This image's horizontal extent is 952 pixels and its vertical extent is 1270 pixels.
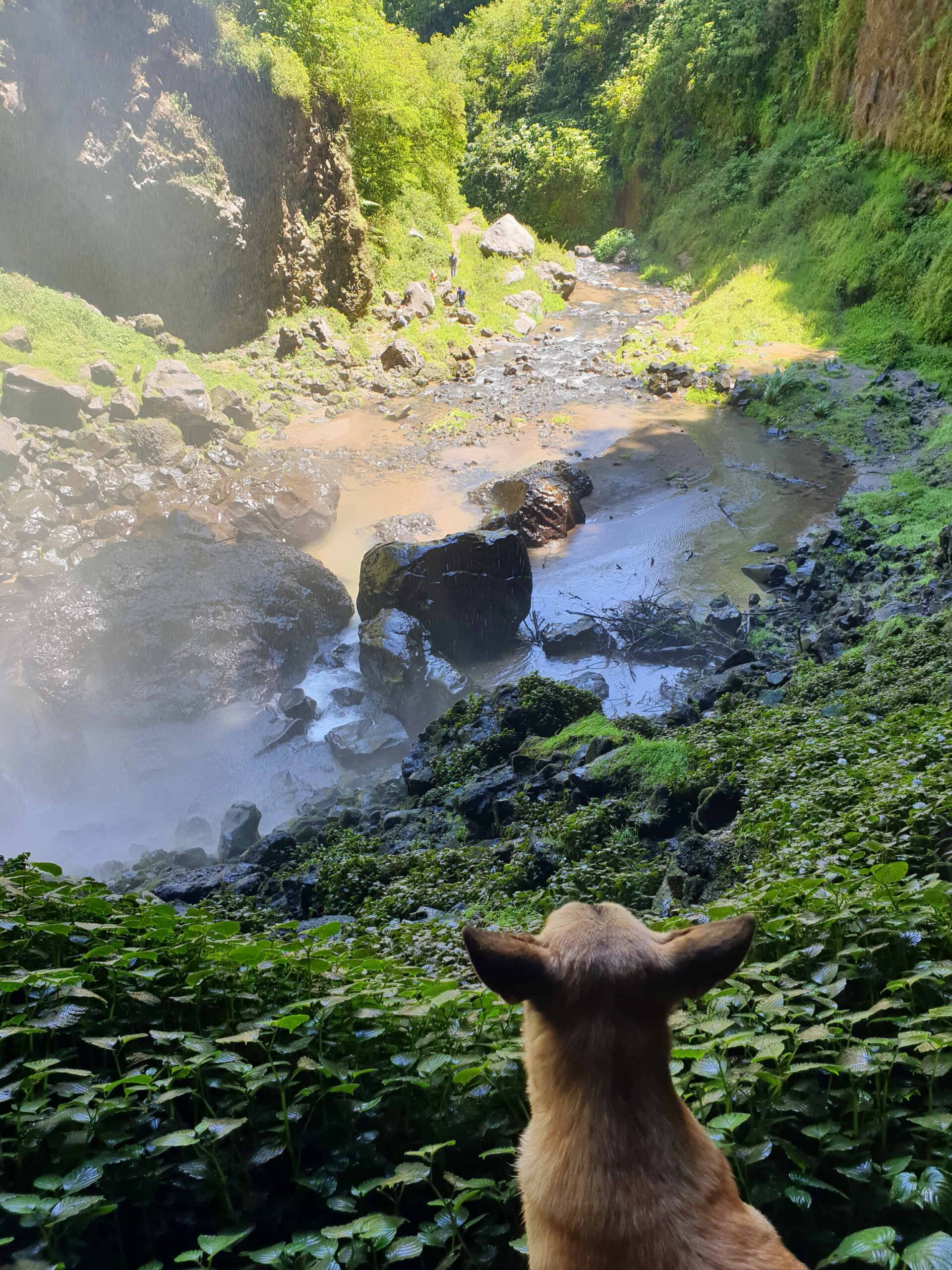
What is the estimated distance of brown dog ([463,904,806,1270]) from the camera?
1521 millimetres

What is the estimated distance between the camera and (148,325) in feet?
62.8

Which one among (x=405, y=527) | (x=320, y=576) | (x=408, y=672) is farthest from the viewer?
(x=405, y=527)

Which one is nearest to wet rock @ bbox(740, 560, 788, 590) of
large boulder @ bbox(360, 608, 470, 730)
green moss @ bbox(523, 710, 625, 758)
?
large boulder @ bbox(360, 608, 470, 730)

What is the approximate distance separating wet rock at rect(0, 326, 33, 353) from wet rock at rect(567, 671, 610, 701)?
1288cm

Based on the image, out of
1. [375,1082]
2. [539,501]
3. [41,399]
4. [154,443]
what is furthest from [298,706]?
[375,1082]

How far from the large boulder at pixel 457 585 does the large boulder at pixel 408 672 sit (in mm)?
366

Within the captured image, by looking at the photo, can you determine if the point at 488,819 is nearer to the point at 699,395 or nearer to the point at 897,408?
the point at 897,408

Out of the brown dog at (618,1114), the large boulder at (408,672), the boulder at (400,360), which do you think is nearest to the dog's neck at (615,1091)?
the brown dog at (618,1114)

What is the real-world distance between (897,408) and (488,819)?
1335 cm

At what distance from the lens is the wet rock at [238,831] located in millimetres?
8289

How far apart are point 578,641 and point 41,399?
1064 centimetres

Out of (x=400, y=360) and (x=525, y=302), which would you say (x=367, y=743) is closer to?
(x=400, y=360)

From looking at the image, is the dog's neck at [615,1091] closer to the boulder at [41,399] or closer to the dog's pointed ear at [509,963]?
the dog's pointed ear at [509,963]

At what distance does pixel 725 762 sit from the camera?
6.16 metres
